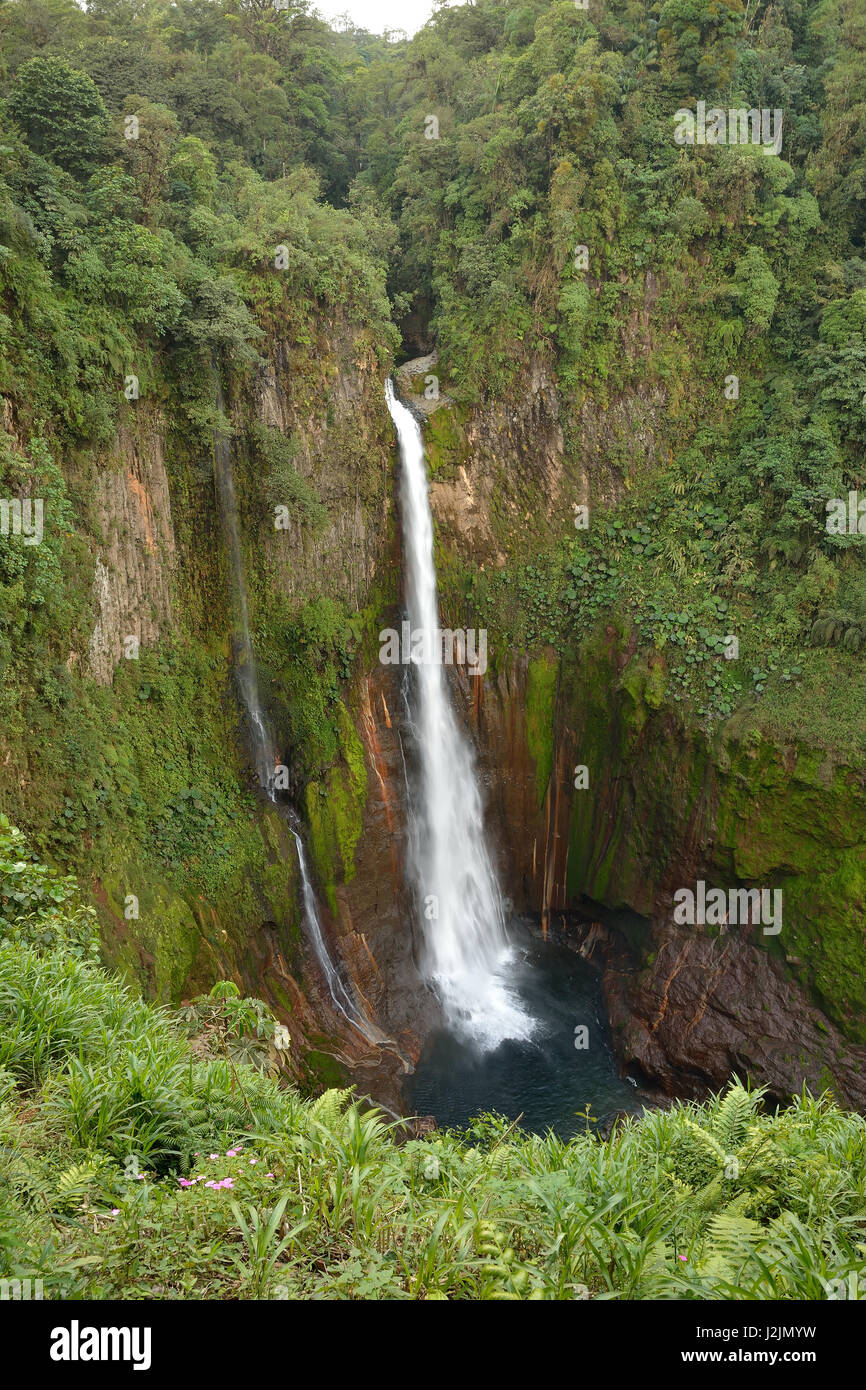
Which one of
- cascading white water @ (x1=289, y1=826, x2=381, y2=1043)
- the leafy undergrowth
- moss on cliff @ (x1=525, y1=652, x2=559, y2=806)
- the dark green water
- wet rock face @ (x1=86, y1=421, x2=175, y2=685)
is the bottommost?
the dark green water

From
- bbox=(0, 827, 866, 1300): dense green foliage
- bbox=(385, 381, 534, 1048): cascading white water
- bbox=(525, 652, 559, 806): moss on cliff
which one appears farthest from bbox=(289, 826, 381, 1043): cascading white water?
bbox=(0, 827, 866, 1300): dense green foliage

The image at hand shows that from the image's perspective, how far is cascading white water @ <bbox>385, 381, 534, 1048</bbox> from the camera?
1420cm

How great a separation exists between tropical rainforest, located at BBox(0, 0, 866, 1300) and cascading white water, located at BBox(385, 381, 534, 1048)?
1.50 feet

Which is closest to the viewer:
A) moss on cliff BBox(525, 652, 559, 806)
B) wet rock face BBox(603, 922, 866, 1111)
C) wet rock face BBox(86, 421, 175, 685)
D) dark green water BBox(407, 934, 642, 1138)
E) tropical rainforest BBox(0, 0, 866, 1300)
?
tropical rainforest BBox(0, 0, 866, 1300)

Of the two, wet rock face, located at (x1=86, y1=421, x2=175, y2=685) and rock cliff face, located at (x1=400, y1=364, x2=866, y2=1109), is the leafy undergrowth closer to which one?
wet rock face, located at (x1=86, y1=421, x2=175, y2=685)

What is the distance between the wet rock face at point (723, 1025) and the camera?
11422 mm

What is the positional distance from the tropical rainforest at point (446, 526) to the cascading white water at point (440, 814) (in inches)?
18.0

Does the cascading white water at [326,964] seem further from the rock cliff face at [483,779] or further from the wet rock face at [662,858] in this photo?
the wet rock face at [662,858]

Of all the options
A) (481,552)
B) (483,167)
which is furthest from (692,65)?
(481,552)

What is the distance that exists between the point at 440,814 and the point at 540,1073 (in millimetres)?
4702

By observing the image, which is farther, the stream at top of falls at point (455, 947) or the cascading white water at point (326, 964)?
the cascading white water at point (326, 964)

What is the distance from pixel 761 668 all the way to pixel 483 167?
11.5 metres

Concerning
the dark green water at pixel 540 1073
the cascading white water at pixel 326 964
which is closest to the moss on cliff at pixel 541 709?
the dark green water at pixel 540 1073

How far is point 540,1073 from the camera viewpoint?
39.7ft
